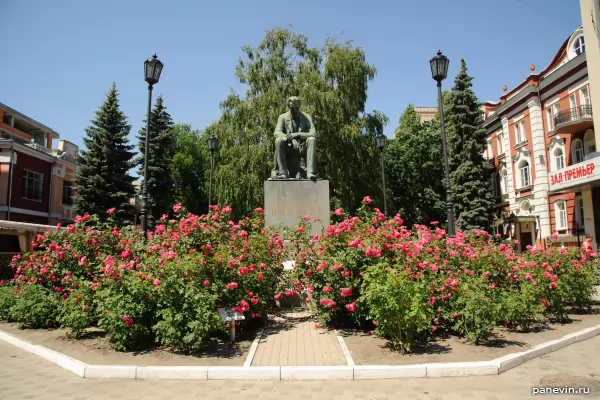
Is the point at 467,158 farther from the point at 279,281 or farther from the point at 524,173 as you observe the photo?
the point at 279,281

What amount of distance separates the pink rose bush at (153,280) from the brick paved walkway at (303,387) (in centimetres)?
81

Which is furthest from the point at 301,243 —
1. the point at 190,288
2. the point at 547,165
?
the point at 547,165

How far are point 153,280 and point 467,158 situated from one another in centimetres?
2679

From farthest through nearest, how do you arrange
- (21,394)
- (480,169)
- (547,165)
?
1. (480,169)
2. (547,165)
3. (21,394)

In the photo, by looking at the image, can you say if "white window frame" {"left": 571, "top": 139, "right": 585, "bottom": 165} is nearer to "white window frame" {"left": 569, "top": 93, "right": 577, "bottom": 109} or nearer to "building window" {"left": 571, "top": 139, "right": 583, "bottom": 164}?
"building window" {"left": 571, "top": 139, "right": 583, "bottom": 164}

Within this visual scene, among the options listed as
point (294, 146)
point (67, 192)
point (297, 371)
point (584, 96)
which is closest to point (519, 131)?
point (584, 96)

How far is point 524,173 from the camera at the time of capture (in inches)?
1108

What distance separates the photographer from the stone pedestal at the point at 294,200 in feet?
32.3

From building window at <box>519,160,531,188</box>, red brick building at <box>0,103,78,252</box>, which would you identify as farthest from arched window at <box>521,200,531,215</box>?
red brick building at <box>0,103,78,252</box>

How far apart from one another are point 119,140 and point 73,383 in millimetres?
23928

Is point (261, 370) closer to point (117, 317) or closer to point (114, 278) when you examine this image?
point (117, 317)

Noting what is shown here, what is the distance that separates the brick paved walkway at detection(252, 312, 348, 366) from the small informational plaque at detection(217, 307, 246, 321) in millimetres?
490

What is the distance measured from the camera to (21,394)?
420 cm

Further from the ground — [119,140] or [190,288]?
[119,140]
